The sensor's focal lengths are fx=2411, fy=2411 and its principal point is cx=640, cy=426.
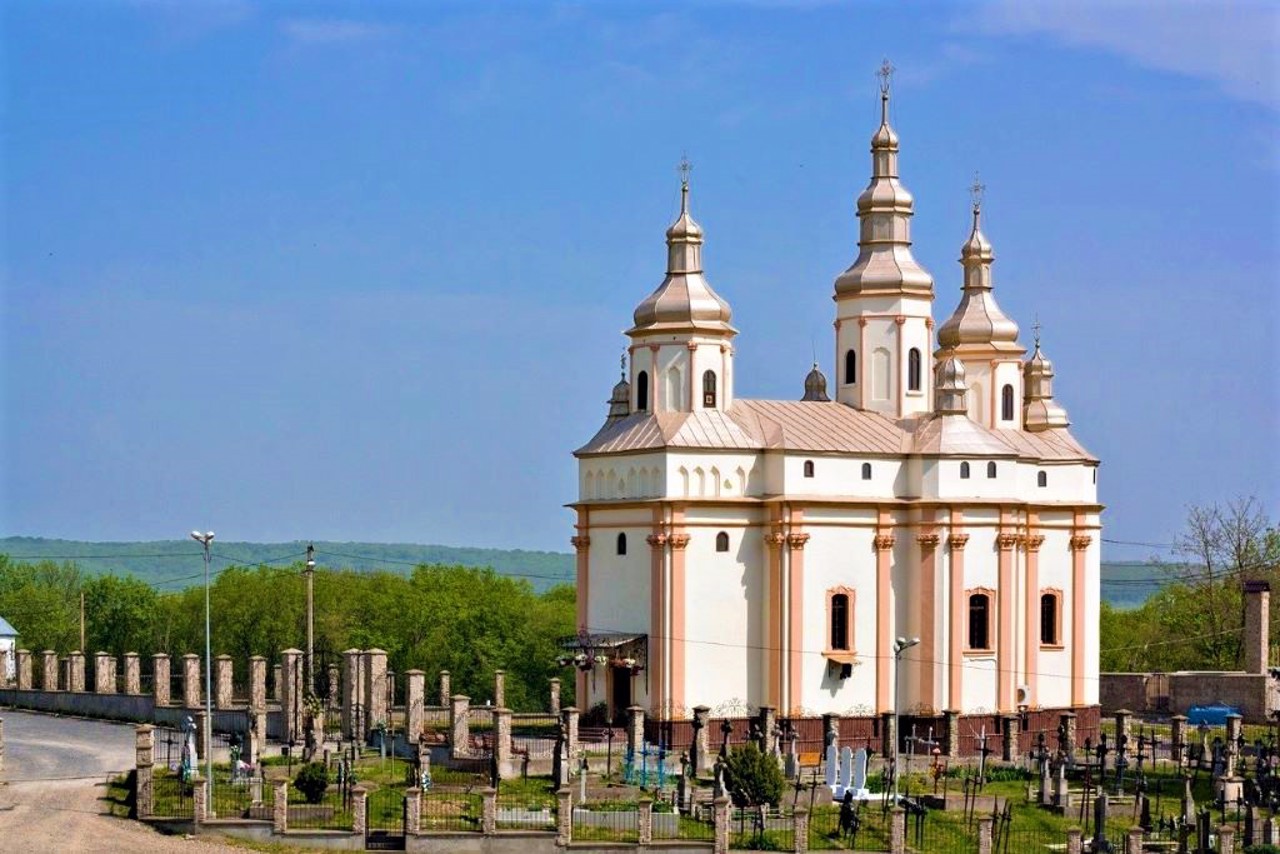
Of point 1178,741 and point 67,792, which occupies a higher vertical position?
point 1178,741

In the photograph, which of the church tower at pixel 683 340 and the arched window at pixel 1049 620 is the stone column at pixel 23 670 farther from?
the arched window at pixel 1049 620

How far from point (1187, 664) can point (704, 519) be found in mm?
28323

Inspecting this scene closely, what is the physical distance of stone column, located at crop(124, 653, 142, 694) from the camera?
200 feet

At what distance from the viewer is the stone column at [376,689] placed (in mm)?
53625

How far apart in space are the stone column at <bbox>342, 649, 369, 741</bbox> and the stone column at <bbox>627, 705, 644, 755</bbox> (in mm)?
6040

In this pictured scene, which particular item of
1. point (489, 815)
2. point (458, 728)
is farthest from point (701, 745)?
point (489, 815)

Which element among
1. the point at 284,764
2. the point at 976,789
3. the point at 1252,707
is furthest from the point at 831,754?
the point at 1252,707

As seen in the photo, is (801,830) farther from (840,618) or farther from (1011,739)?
(840,618)

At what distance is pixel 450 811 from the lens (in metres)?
44.8

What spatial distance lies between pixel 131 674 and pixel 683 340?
653 inches

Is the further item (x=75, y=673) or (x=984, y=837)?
(x=75, y=673)

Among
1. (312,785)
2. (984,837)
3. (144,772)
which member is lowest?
(984,837)

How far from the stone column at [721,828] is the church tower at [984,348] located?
22.8 meters

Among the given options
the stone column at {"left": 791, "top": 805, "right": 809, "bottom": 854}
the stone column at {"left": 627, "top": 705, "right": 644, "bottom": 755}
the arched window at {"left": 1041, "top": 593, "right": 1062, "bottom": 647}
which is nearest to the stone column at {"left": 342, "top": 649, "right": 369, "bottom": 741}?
the stone column at {"left": 627, "top": 705, "right": 644, "bottom": 755}
